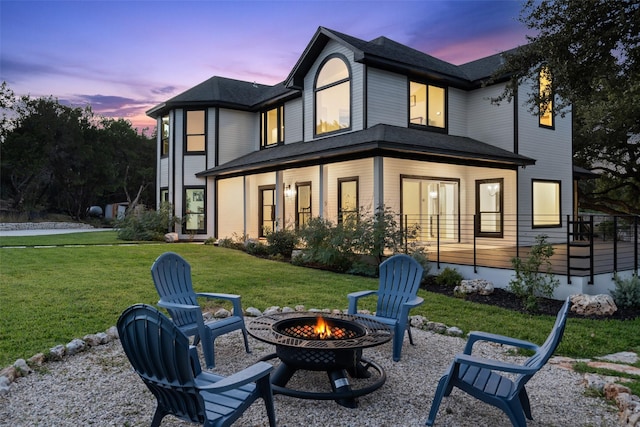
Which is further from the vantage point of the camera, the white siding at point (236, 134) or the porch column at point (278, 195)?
the white siding at point (236, 134)

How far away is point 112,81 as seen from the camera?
26734mm

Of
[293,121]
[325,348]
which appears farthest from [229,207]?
[325,348]

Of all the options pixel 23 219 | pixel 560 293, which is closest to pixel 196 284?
pixel 560 293

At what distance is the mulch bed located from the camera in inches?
278

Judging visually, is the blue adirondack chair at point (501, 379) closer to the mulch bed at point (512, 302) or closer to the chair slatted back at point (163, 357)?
the chair slatted back at point (163, 357)

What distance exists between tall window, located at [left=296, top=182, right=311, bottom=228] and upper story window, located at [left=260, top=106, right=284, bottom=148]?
2.62m

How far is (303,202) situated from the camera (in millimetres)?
15641

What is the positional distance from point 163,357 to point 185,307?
172cm

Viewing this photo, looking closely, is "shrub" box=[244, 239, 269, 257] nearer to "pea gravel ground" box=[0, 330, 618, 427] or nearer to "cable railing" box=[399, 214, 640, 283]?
"cable railing" box=[399, 214, 640, 283]

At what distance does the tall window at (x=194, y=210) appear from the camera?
1881 cm

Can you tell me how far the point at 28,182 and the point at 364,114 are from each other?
27.3 meters

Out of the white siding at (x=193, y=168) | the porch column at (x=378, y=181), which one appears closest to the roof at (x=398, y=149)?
the porch column at (x=378, y=181)

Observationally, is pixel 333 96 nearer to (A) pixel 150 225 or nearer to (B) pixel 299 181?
(B) pixel 299 181

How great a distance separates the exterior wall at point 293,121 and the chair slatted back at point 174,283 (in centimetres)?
1115
